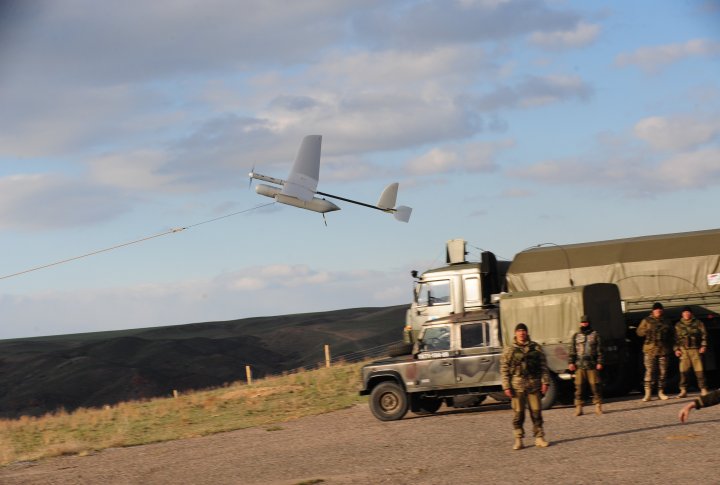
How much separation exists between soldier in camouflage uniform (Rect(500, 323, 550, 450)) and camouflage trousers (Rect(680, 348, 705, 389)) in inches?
231

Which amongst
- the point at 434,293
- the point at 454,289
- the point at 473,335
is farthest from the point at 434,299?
the point at 473,335

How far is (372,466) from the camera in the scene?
605 inches

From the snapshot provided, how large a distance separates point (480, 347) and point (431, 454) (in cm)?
491

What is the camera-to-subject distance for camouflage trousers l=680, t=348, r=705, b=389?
20.3 meters

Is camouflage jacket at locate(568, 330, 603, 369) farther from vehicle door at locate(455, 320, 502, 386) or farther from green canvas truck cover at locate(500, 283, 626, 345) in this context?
vehicle door at locate(455, 320, 502, 386)

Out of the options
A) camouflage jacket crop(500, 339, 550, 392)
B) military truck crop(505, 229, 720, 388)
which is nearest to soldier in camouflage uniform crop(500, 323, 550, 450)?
camouflage jacket crop(500, 339, 550, 392)

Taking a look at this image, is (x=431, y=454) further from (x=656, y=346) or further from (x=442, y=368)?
(x=656, y=346)

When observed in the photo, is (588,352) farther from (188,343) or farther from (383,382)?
(188,343)

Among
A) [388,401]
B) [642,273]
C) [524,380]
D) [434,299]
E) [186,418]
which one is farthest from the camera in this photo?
[186,418]

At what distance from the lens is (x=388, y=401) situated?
69.9 feet

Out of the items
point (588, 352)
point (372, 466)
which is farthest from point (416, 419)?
point (372, 466)

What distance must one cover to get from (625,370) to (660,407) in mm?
2609

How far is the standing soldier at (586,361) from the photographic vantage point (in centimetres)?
1914

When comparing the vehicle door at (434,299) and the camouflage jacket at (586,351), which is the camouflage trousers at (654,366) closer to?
the camouflage jacket at (586,351)
